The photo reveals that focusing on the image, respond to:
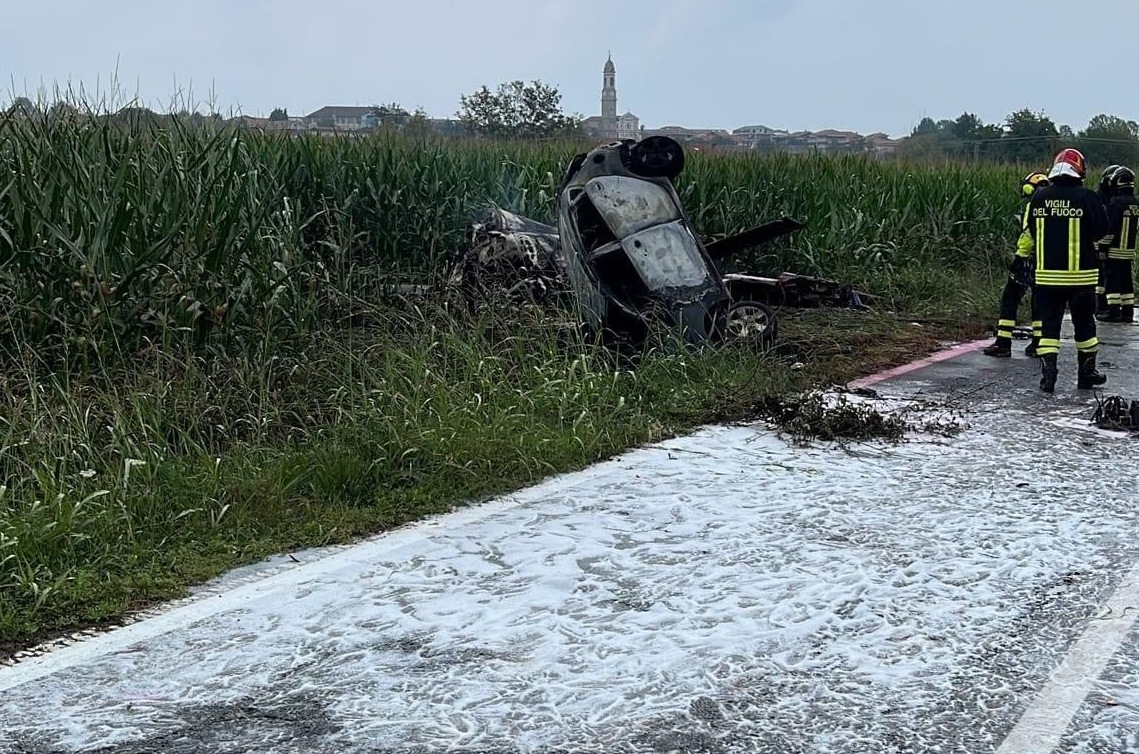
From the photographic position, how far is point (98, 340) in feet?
21.0

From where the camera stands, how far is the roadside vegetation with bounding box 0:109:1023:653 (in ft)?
15.8

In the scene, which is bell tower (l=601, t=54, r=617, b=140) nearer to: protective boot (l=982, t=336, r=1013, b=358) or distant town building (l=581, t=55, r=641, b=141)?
distant town building (l=581, t=55, r=641, b=141)

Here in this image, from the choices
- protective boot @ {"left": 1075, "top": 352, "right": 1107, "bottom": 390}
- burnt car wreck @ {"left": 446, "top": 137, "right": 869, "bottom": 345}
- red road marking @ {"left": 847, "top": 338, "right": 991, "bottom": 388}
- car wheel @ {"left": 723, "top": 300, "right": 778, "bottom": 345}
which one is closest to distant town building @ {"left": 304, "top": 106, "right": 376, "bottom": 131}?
burnt car wreck @ {"left": 446, "top": 137, "right": 869, "bottom": 345}

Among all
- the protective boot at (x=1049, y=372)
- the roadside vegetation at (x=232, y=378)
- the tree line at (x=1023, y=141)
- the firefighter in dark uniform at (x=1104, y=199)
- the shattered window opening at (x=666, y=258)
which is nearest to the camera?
the roadside vegetation at (x=232, y=378)

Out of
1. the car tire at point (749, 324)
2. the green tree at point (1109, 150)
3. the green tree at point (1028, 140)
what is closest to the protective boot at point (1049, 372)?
the car tire at point (749, 324)

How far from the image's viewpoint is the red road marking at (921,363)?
8920 mm

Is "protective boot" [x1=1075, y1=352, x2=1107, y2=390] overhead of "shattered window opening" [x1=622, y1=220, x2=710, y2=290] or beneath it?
beneath

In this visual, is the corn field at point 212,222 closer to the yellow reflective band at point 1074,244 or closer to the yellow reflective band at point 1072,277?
the yellow reflective band at point 1072,277

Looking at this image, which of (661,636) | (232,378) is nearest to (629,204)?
(232,378)

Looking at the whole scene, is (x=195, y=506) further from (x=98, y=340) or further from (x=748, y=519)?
(x=748, y=519)

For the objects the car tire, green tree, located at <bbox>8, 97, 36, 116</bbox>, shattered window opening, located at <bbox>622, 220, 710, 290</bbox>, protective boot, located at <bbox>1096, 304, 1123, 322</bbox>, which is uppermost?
green tree, located at <bbox>8, 97, 36, 116</bbox>

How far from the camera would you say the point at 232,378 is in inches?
256

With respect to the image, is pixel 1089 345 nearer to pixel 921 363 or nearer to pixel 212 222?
pixel 921 363

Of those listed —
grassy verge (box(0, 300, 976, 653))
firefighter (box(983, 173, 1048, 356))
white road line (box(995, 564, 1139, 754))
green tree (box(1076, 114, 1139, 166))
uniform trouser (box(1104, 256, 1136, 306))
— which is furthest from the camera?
green tree (box(1076, 114, 1139, 166))
